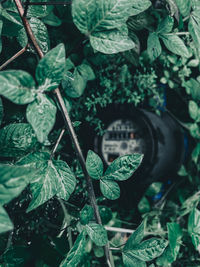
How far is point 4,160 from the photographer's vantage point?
0.62 meters

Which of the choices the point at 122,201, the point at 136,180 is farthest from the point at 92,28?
the point at 122,201

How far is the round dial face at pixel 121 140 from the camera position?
1.15 m

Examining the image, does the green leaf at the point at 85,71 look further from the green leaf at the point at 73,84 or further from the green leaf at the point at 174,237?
the green leaf at the point at 174,237

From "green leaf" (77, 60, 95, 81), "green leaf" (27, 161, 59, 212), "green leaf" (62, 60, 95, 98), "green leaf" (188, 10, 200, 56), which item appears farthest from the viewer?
"green leaf" (77, 60, 95, 81)

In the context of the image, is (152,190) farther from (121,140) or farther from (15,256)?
(15,256)

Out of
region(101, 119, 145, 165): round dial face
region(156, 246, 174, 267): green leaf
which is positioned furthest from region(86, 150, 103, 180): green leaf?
region(101, 119, 145, 165): round dial face

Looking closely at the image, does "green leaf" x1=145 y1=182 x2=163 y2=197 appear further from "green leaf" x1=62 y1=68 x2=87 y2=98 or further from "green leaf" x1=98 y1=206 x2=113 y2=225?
"green leaf" x1=62 y1=68 x2=87 y2=98

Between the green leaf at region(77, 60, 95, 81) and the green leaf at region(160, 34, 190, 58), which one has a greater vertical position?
the green leaf at region(160, 34, 190, 58)

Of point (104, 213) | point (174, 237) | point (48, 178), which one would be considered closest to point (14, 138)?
point (48, 178)

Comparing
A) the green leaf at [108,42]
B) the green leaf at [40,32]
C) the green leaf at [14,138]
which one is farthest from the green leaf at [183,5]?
the green leaf at [14,138]

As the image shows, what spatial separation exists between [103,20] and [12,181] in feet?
1.07

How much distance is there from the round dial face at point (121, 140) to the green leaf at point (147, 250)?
1.84 ft

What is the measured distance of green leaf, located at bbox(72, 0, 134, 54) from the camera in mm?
481

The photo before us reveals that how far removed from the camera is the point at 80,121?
0.77 metres
